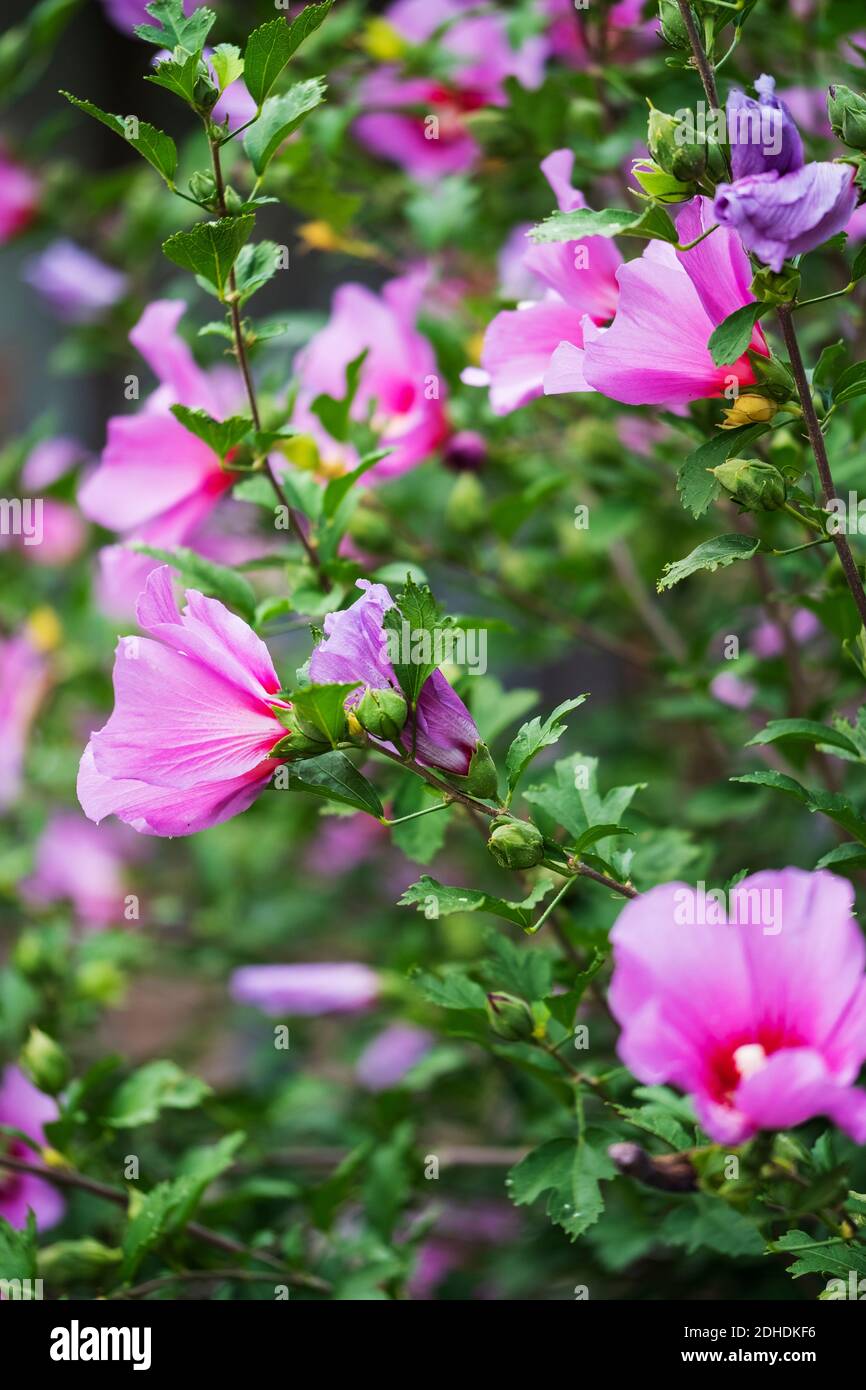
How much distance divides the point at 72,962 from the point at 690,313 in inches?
35.2

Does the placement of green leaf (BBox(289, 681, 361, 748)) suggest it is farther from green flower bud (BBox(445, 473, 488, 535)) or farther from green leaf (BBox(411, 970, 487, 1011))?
green flower bud (BBox(445, 473, 488, 535))

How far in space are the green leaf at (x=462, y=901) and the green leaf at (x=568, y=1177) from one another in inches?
6.2

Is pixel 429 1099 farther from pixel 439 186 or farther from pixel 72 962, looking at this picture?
pixel 439 186

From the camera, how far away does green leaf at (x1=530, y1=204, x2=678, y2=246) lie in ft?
1.80

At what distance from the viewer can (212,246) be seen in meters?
0.61

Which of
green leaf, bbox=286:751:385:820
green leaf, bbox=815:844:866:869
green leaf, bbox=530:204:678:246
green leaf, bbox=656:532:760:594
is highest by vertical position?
green leaf, bbox=530:204:678:246

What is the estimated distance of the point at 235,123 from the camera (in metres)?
1.01

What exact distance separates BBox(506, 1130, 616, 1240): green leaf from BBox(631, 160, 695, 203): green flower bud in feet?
1.52

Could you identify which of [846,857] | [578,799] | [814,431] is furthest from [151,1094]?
[814,431]

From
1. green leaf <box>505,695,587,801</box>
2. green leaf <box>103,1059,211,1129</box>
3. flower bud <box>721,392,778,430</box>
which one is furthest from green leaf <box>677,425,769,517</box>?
green leaf <box>103,1059,211,1129</box>

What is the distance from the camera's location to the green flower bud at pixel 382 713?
56 centimetres

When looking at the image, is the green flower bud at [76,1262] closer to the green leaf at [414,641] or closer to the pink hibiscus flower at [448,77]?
the green leaf at [414,641]

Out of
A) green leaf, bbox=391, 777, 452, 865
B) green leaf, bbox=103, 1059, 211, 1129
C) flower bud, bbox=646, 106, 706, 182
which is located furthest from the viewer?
green leaf, bbox=103, 1059, 211, 1129
